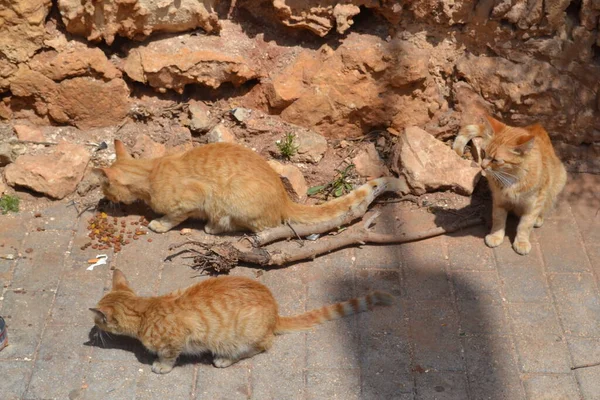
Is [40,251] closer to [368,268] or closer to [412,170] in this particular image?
[368,268]

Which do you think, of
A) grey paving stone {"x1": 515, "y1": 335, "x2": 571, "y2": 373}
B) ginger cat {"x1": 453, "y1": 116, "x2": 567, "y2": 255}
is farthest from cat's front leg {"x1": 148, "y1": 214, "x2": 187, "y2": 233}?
grey paving stone {"x1": 515, "y1": 335, "x2": 571, "y2": 373}

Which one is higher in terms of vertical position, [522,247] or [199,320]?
[199,320]

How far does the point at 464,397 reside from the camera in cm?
527

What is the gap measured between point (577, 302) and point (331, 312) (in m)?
2.00

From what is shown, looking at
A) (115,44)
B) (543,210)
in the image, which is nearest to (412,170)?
(543,210)

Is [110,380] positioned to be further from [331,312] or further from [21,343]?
[331,312]

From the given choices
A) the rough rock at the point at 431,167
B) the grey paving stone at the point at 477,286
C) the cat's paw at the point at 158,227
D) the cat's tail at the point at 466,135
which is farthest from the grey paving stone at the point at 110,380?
the cat's tail at the point at 466,135

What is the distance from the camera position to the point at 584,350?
5.62 meters

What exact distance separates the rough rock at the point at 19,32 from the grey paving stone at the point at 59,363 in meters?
2.64

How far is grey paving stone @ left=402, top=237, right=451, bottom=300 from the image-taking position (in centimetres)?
609

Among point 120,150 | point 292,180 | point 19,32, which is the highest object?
point 19,32

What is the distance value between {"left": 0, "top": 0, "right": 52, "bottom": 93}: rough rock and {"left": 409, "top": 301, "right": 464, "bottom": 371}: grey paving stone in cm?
414

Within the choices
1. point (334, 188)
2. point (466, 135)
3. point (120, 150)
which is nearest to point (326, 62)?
point (334, 188)

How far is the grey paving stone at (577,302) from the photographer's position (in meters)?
5.80
